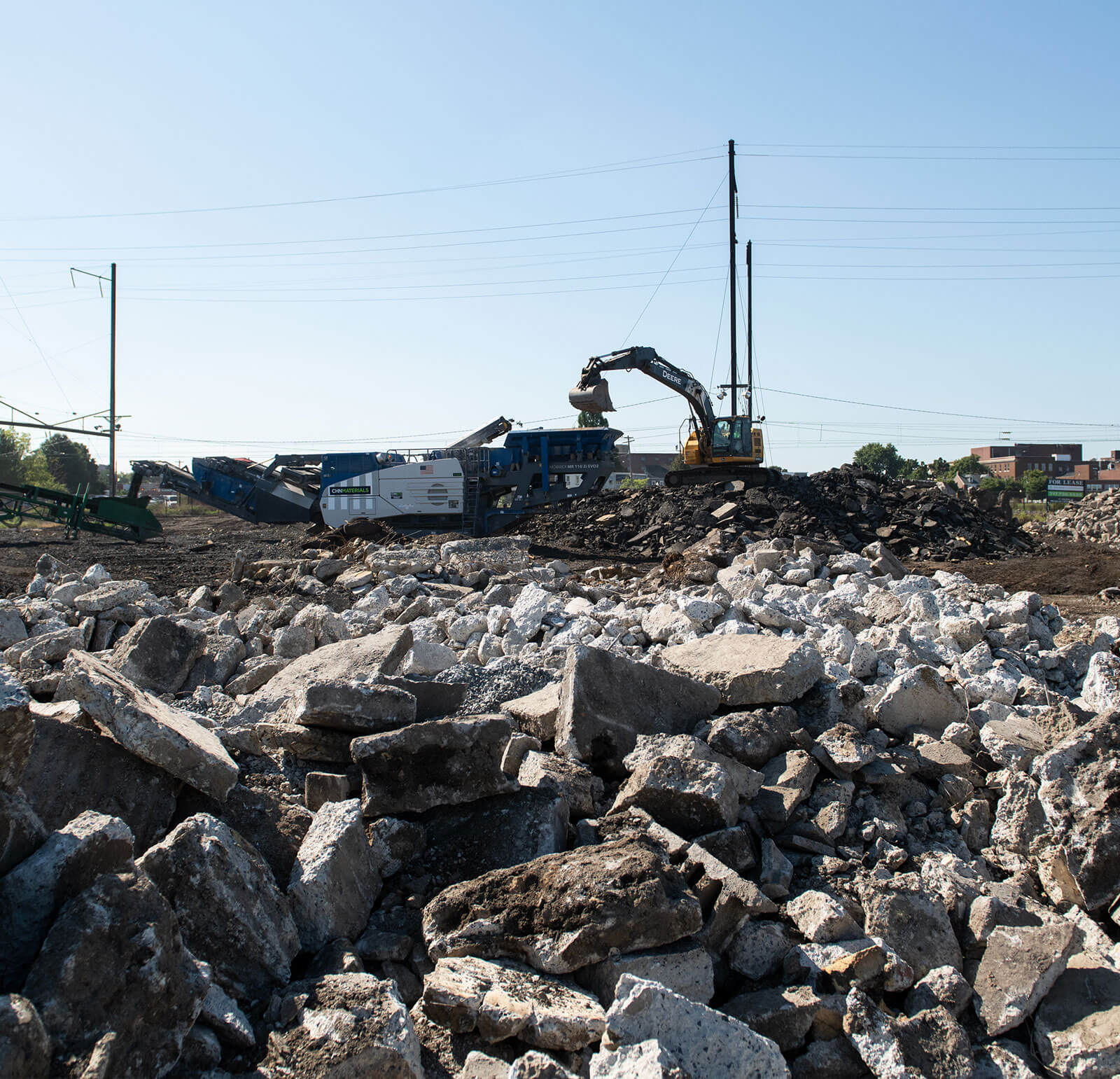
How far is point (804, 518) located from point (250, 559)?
1012 centimetres

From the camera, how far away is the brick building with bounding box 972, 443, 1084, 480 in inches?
3423

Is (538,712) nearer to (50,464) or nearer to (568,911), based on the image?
(568,911)

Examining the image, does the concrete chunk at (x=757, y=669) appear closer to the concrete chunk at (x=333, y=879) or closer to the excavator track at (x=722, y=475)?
the concrete chunk at (x=333, y=879)

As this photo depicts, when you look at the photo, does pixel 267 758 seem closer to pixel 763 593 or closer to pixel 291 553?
pixel 763 593

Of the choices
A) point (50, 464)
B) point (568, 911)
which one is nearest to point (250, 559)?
point (568, 911)

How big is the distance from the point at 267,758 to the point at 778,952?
241 cm

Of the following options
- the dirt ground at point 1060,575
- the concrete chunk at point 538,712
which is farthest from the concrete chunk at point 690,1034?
the dirt ground at point 1060,575

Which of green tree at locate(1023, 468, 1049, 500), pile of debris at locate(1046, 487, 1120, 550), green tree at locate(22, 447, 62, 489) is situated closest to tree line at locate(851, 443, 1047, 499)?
green tree at locate(1023, 468, 1049, 500)

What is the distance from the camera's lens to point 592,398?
18.3m

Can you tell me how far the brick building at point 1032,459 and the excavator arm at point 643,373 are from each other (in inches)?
2909

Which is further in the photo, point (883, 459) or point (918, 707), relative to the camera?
point (883, 459)

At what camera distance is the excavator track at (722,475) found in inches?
789

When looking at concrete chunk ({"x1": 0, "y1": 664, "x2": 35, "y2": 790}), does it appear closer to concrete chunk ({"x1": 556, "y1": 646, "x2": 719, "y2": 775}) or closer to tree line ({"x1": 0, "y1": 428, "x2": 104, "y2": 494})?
concrete chunk ({"x1": 556, "y1": 646, "x2": 719, "y2": 775})

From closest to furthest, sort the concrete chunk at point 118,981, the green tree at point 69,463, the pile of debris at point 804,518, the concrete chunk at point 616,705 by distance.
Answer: the concrete chunk at point 118,981 < the concrete chunk at point 616,705 < the pile of debris at point 804,518 < the green tree at point 69,463
